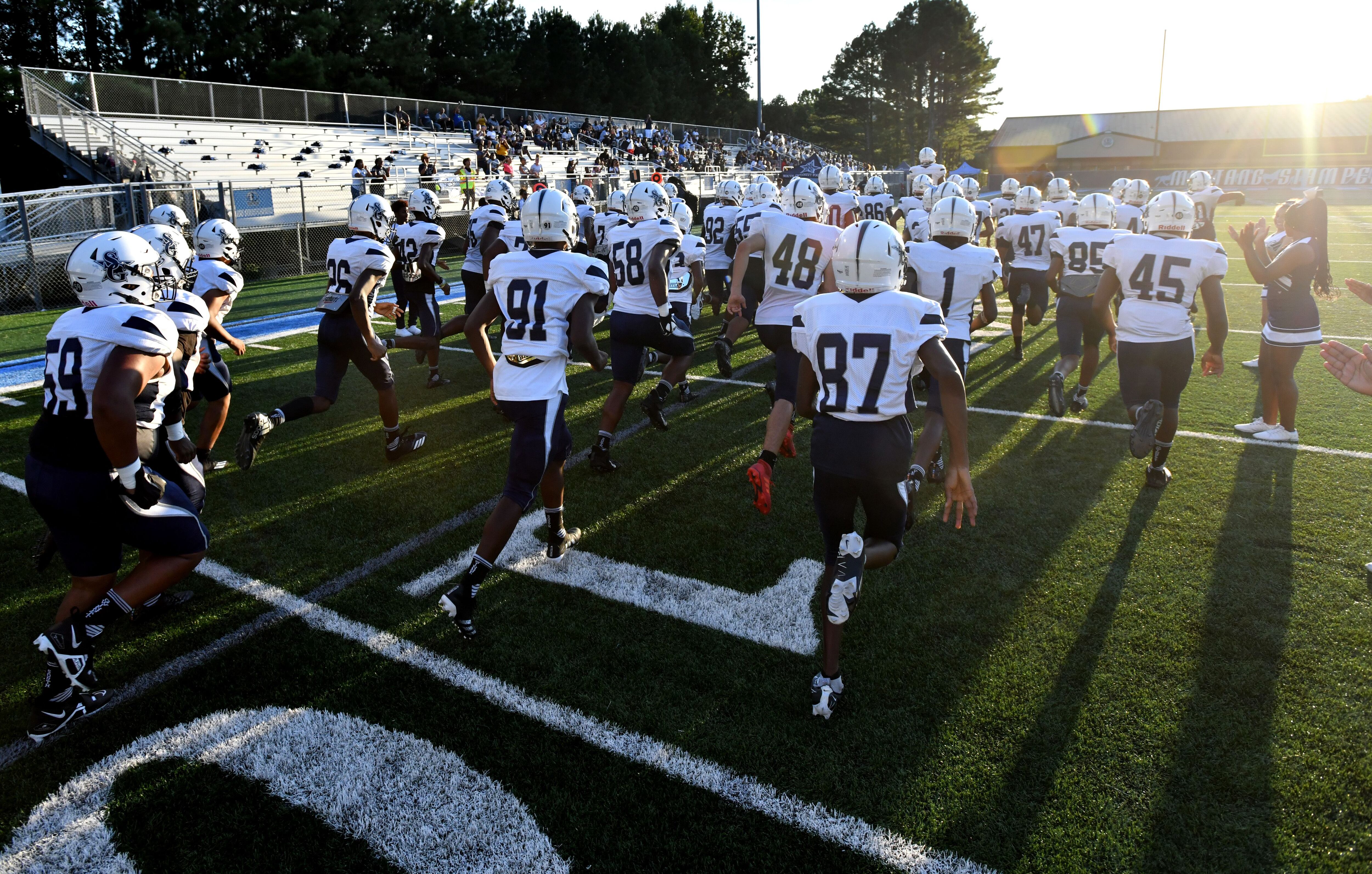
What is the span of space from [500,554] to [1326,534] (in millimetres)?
5147

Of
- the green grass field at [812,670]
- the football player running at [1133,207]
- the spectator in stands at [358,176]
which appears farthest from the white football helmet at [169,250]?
the spectator in stands at [358,176]

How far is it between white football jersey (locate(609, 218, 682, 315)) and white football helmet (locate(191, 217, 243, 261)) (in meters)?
2.91

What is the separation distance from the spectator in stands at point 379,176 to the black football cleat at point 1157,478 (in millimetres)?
18285

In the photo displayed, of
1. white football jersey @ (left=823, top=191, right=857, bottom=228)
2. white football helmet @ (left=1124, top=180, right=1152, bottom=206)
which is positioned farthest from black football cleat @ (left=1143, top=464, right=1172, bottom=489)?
white football helmet @ (left=1124, top=180, right=1152, bottom=206)

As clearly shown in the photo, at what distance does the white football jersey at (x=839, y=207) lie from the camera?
10055 millimetres

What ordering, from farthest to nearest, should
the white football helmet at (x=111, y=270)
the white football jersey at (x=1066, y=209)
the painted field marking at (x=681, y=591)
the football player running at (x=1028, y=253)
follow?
1. the white football jersey at (x=1066, y=209)
2. the football player running at (x=1028, y=253)
3. the painted field marking at (x=681, y=591)
4. the white football helmet at (x=111, y=270)

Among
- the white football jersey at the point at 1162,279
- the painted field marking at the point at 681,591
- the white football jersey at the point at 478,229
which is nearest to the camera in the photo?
the painted field marking at the point at 681,591

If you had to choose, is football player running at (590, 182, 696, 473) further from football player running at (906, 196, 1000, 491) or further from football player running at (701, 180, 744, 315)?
football player running at (701, 180, 744, 315)

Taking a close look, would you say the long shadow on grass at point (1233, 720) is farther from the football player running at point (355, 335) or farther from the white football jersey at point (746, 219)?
the white football jersey at point (746, 219)

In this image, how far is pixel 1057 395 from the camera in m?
7.50

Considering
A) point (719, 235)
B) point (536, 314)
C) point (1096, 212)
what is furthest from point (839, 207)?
point (536, 314)

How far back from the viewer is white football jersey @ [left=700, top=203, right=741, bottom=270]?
11.8 meters

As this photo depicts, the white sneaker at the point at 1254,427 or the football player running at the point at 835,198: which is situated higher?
the football player running at the point at 835,198

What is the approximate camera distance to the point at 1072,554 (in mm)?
4867
